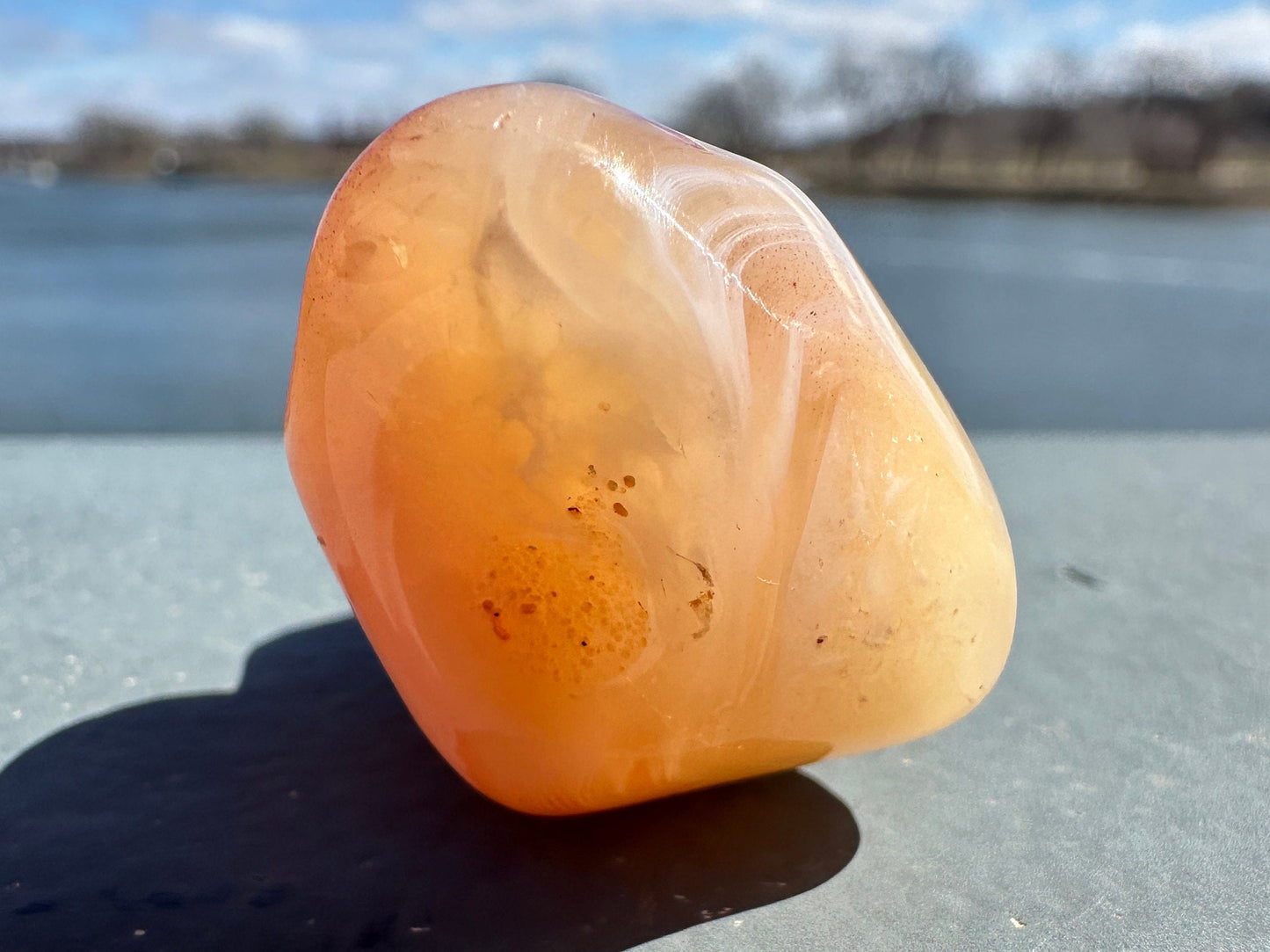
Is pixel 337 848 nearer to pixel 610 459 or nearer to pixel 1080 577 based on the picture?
pixel 610 459

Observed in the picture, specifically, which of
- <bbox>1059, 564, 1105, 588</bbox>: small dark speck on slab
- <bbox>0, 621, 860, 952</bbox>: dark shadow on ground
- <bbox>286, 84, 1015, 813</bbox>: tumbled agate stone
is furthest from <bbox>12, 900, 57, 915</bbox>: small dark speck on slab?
<bbox>1059, 564, 1105, 588</bbox>: small dark speck on slab

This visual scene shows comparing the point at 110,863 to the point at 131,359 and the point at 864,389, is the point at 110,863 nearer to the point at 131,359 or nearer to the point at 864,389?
the point at 864,389

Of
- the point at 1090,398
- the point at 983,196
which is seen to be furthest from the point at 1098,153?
the point at 1090,398

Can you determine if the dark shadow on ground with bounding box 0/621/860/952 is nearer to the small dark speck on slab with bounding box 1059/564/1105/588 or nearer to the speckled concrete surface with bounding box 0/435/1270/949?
the speckled concrete surface with bounding box 0/435/1270/949

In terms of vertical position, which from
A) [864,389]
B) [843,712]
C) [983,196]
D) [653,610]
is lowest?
[983,196]

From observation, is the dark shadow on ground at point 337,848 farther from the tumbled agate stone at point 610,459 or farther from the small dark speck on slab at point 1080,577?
the small dark speck on slab at point 1080,577

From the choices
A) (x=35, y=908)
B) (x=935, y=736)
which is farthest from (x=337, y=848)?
(x=935, y=736)

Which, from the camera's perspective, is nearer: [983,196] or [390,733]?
[390,733]
